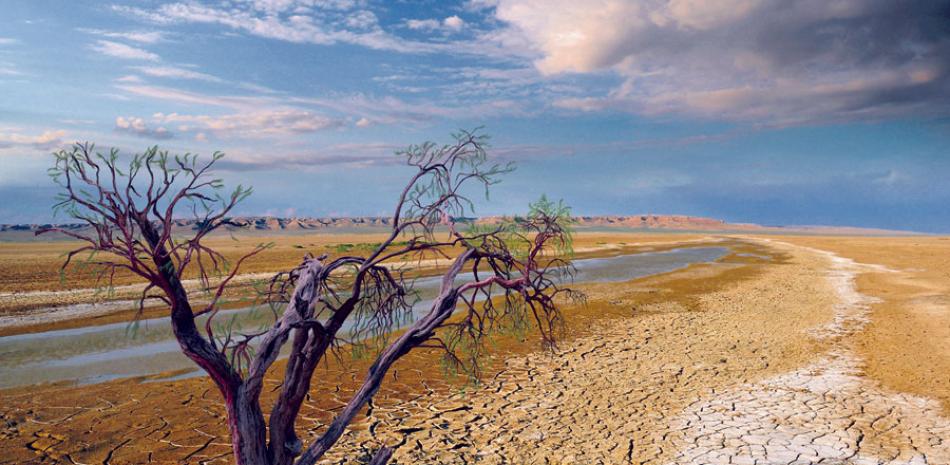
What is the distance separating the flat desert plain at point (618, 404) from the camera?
766 centimetres

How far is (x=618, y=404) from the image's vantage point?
9.47 meters

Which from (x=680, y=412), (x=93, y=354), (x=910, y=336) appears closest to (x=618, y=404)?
(x=680, y=412)

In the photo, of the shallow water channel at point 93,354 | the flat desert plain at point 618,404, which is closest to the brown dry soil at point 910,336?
the flat desert plain at point 618,404

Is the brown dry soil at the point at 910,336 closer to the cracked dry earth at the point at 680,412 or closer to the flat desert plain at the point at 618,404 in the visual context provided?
the flat desert plain at the point at 618,404

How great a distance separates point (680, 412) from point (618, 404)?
3.47 ft

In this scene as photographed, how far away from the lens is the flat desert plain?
7.66 metres

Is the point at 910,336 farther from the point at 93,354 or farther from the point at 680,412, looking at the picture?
the point at 93,354

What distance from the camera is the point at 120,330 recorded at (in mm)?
17359

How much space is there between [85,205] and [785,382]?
1197 centimetres

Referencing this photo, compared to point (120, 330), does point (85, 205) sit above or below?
above

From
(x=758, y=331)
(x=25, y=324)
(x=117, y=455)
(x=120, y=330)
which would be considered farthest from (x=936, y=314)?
(x=25, y=324)

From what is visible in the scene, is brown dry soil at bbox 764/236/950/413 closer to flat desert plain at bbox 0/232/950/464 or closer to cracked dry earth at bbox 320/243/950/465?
flat desert plain at bbox 0/232/950/464

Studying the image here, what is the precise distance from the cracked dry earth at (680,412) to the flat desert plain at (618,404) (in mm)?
35

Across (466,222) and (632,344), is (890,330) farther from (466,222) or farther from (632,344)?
(466,222)
